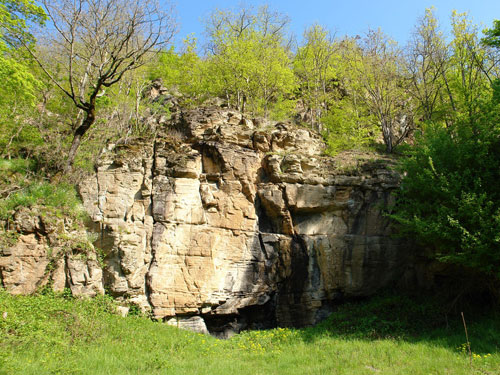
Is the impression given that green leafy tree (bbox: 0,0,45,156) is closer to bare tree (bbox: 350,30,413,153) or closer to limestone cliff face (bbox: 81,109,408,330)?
limestone cliff face (bbox: 81,109,408,330)

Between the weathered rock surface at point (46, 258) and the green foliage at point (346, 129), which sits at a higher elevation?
the green foliage at point (346, 129)

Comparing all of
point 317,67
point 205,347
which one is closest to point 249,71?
point 317,67

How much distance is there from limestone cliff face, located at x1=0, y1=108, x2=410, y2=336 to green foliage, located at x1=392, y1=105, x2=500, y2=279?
7.20 feet

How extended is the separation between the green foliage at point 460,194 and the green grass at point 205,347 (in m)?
2.27

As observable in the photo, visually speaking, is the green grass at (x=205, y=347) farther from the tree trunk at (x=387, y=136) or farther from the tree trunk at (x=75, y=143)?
the tree trunk at (x=387, y=136)

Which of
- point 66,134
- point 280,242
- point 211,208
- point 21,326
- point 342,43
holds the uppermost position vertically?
point 342,43

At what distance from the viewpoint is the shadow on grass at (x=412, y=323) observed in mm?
9195

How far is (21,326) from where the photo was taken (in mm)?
7617

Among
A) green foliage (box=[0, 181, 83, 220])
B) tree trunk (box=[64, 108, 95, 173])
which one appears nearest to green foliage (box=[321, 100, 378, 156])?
tree trunk (box=[64, 108, 95, 173])

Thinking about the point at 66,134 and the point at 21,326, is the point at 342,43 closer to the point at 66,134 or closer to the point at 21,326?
the point at 66,134

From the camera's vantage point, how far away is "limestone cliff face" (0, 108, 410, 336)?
11.1 m

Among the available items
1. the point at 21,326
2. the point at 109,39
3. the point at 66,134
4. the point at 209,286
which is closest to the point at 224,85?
the point at 109,39

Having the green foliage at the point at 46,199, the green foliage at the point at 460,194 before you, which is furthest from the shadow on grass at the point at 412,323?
the green foliage at the point at 46,199

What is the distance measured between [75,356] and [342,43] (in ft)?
70.0
